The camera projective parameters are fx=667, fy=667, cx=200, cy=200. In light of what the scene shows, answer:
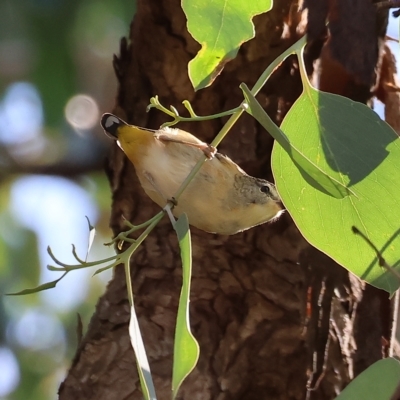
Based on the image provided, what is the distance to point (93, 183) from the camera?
9.29ft

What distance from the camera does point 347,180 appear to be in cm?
95

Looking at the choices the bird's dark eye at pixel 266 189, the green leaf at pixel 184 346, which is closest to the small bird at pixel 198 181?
the bird's dark eye at pixel 266 189

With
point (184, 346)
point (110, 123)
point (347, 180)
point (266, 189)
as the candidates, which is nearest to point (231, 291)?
point (266, 189)

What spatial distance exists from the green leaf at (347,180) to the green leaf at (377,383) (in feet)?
0.47

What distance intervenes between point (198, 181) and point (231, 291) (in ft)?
1.25

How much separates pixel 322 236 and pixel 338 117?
0.18m

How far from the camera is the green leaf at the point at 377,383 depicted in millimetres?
804

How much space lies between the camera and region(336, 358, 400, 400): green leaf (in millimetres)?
804

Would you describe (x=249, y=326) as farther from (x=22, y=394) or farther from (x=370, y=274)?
(x=22, y=394)

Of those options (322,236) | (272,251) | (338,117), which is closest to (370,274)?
(322,236)

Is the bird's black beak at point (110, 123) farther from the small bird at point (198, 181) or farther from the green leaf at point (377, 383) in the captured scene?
the green leaf at point (377, 383)

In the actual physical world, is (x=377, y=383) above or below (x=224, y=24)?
below

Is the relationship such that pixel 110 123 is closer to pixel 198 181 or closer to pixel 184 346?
pixel 198 181

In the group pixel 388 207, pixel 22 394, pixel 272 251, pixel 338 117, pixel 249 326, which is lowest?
pixel 22 394
